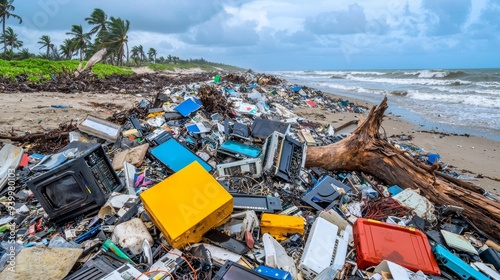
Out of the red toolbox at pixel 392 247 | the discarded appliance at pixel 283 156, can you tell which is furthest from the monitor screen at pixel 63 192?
the red toolbox at pixel 392 247

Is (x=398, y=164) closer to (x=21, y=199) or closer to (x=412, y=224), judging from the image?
(x=412, y=224)

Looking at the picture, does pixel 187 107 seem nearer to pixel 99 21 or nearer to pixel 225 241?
pixel 225 241

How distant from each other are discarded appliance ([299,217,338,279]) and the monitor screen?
2.20 m

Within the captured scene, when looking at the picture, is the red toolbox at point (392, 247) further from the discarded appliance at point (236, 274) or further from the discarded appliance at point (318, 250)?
the discarded appliance at point (236, 274)

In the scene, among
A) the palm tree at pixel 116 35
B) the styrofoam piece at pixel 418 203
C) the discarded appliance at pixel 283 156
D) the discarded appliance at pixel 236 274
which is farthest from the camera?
the palm tree at pixel 116 35

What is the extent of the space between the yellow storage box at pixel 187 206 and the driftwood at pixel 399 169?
2.29 meters

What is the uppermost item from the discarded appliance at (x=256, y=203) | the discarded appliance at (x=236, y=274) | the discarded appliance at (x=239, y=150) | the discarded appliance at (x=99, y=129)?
the discarded appliance at (x=99, y=129)

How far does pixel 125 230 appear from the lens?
2.34 meters

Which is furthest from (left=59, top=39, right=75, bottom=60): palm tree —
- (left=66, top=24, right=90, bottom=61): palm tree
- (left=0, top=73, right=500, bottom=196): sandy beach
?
(left=0, top=73, right=500, bottom=196): sandy beach

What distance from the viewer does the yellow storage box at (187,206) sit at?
Result: 7.07 feet

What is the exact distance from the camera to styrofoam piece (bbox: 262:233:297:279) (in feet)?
7.23

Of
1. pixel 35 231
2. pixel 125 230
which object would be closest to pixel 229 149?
pixel 125 230

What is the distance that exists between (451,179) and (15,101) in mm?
10812

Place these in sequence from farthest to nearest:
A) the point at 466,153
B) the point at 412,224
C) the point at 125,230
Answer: the point at 466,153, the point at 412,224, the point at 125,230
